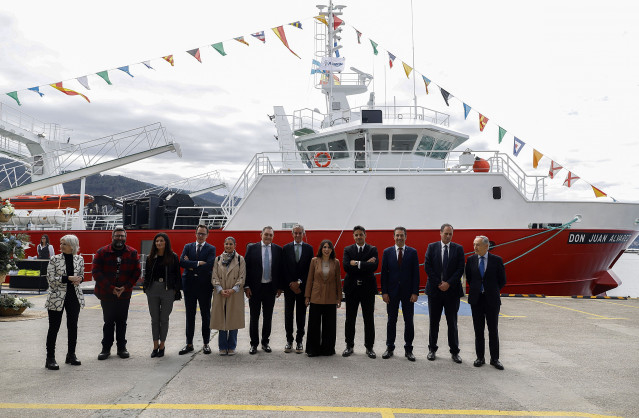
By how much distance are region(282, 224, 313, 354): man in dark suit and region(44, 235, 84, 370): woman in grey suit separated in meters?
2.30

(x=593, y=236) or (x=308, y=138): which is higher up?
(x=308, y=138)

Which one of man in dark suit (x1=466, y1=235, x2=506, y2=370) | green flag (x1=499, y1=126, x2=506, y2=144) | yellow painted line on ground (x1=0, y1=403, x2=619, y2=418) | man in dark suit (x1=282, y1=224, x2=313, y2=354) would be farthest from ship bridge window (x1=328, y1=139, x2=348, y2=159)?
yellow painted line on ground (x1=0, y1=403, x2=619, y2=418)

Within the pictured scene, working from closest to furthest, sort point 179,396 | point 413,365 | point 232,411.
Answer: point 232,411
point 179,396
point 413,365

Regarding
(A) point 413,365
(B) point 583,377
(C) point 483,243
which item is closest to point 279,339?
(A) point 413,365

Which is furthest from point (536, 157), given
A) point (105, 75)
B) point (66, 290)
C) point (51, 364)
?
point (105, 75)

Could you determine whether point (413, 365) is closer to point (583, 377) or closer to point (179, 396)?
point (583, 377)

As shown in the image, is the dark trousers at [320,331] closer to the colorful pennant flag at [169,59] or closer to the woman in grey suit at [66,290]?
the woman in grey suit at [66,290]

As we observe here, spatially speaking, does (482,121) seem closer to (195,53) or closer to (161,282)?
(195,53)

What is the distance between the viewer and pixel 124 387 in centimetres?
411

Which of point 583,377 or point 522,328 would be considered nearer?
point 583,377

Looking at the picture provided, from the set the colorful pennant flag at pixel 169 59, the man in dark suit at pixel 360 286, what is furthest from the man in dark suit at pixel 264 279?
the colorful pennant flag at pixel 169 59

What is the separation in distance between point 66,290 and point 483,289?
4559mm

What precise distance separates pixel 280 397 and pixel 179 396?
847 mm

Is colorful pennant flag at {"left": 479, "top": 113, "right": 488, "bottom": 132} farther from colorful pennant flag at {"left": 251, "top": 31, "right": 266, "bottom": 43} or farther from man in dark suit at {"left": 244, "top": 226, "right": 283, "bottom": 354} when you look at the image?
man in dark suit at {"left": 244, "top": 226, "right": 283, "bottom": 354}
